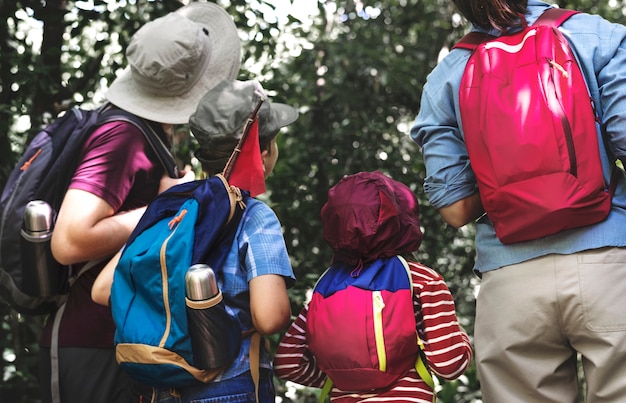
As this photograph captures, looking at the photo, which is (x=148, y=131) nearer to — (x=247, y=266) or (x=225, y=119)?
(x=225, y=119)

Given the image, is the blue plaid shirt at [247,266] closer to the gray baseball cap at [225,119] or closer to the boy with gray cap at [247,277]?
the boy with gray cap at [247,277]

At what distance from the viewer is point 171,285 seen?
250cm

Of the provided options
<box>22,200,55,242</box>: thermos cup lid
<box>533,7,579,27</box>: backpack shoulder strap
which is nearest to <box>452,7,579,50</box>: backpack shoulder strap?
<box>533,7,579,27</box>: backpack shoulder strap

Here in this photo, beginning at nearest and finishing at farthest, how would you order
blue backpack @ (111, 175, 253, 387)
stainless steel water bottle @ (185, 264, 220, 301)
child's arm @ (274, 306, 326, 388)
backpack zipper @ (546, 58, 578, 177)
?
backpack zipper @ (546, 58, 578, 177) → stainless steel water bottle @ (185, 264, 220, 301) → blue backpack @ (111, 175, 253, 387) → child's arm @ (274, 306, 326, 388)

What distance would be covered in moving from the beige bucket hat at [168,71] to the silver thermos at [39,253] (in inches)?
19.1

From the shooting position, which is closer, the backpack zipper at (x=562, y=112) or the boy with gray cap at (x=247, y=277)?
the backpack zipper at (x=562, y=112)

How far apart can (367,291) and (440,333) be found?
26 centimetres

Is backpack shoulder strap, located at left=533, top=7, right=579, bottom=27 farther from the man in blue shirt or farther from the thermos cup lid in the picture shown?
the thermos cup lid

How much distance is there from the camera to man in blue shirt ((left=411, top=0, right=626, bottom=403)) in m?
2.22

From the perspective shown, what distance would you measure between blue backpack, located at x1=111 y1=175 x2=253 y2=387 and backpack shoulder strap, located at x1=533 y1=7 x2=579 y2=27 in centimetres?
104

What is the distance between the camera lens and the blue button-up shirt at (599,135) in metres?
2.27

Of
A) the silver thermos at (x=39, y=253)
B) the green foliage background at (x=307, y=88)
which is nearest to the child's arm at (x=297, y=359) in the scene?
the silver thermos at (x=39, y=253)

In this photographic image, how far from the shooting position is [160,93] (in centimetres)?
317

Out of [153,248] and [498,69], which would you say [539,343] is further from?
[153,248]
